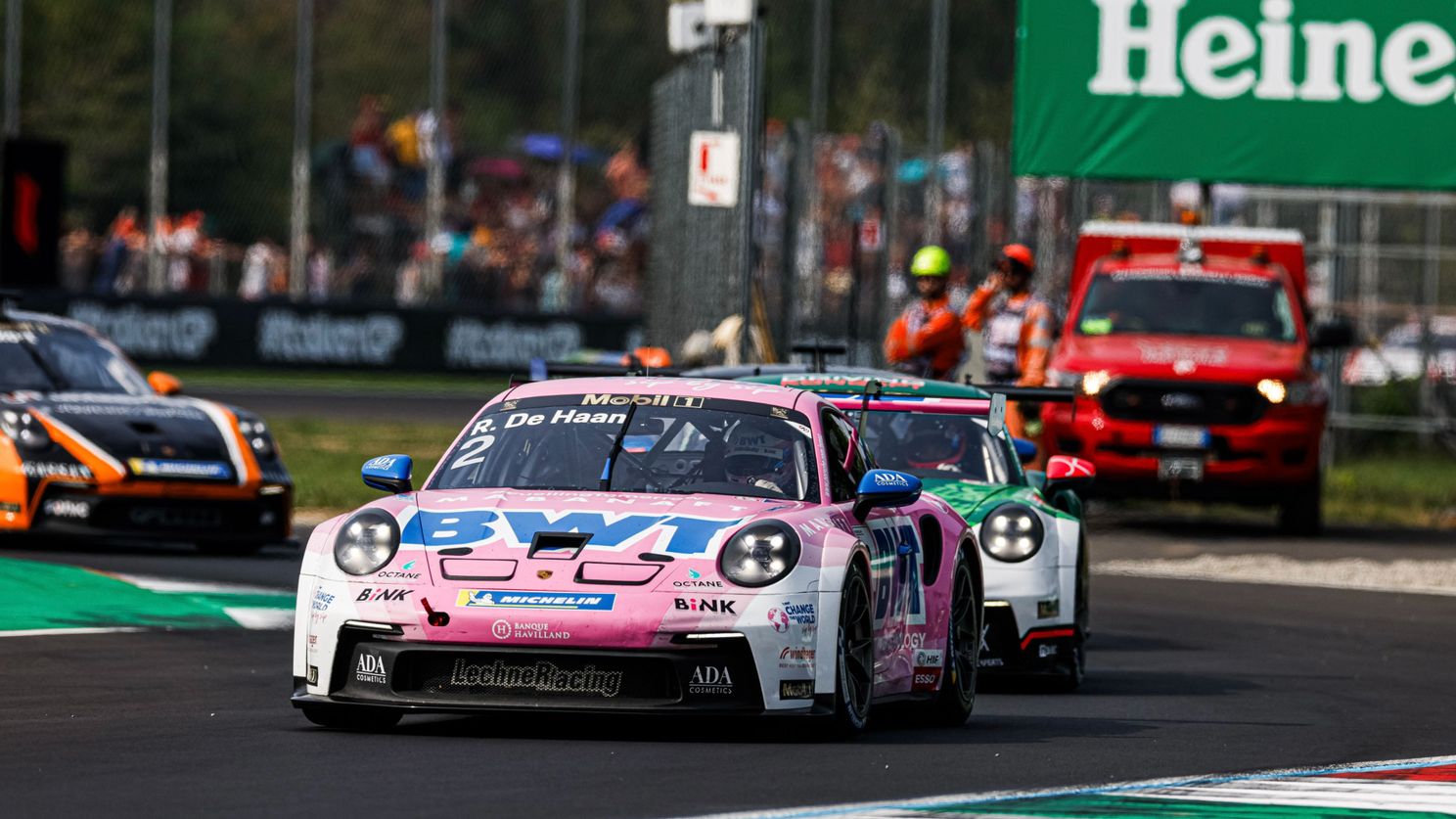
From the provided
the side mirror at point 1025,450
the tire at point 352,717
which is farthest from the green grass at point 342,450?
the tire at point 352,717

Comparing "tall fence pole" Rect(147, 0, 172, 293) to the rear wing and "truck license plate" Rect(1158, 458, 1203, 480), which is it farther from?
"truck license plate" Rect(1158, 458, 1203, 480)

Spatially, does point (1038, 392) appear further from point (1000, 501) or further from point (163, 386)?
point (163, 386)

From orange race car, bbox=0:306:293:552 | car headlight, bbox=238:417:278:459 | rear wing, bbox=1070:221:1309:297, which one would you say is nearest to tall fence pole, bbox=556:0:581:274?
rear wing, bbox=1070:221:1309:297

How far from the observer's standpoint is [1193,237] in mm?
22406

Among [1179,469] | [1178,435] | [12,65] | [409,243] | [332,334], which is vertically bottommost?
[332,334]

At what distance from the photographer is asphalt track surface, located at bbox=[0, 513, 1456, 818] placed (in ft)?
23.2

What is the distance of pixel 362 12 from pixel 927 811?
3406 cm

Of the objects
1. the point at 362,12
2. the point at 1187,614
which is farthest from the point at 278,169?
the point at 1187,614

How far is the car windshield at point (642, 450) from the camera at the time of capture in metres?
8.98

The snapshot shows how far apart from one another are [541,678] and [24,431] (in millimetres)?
7868

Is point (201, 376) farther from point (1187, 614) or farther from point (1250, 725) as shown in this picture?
point (1250, 725)

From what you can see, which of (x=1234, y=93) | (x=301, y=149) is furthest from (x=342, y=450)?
(x=301, y=149)

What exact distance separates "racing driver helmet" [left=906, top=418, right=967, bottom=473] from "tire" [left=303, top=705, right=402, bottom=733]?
155 inches

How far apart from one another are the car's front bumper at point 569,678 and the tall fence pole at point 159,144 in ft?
101
